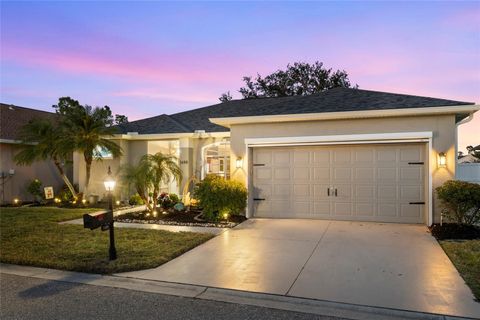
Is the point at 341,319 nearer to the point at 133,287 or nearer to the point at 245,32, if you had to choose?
the point at 133,287

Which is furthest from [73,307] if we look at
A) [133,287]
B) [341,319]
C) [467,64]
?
[467,64]

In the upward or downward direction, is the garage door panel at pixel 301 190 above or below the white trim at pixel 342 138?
below

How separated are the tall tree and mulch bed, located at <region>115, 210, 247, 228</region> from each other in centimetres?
359

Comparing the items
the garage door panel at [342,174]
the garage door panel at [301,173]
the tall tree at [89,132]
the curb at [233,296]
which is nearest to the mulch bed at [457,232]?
the garage door panel at [342,174]

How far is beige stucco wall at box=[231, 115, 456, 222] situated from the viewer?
8.70m

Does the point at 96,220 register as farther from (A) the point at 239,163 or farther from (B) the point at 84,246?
(A) the point at 239,163

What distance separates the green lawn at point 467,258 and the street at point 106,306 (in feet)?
8.47

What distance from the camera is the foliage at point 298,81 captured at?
3078cm

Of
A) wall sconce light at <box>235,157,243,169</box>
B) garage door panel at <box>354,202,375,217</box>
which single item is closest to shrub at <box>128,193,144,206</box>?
wall sconce light at <box>235,157,243,169</box>

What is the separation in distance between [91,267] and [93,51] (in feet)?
32.5

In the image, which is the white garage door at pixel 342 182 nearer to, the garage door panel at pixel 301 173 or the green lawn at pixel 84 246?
the garage door panel at pixel 301 173

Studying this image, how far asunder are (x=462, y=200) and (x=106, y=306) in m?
7.76

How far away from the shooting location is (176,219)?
1023 centimetres

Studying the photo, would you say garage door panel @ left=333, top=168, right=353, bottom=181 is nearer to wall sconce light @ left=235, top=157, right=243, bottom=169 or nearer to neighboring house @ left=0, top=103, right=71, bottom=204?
wall sconce light @ left=235, top=157, right=243, bottom=169
